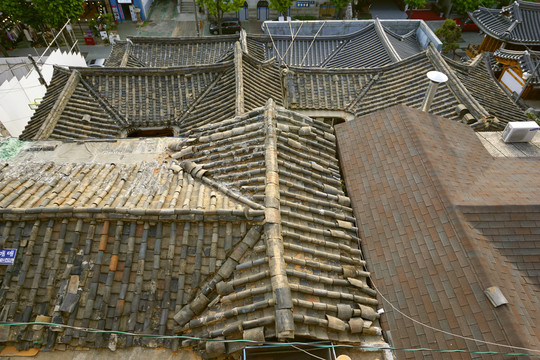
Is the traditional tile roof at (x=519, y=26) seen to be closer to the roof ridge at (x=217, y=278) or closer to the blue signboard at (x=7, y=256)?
the roof ridge at (x=217, y=278)

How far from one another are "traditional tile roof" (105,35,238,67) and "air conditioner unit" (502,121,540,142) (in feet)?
60.1

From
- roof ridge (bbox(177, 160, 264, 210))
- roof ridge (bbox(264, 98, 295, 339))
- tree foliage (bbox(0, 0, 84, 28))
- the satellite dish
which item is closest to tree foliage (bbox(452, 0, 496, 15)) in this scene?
the satellite dish

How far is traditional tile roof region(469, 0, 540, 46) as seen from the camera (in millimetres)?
32875

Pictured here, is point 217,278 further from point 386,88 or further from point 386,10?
point 386,10

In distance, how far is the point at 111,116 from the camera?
17.2m

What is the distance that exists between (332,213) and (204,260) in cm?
457

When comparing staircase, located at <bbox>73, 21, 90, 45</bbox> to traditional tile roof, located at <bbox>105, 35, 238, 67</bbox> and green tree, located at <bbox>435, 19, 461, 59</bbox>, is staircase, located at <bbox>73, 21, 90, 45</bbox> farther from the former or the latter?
green tree, located at <bbox>435, 19, 461, 59</bbox>

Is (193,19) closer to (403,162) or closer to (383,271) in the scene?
(403,162)

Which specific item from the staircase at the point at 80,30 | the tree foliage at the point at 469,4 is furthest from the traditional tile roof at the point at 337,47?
the staircase at the point at 80,30

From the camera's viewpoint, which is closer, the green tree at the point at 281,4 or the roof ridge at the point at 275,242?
the roof ridge at the point at 275,242

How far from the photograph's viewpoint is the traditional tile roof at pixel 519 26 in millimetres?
32875

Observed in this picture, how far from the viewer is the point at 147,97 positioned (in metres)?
18.0

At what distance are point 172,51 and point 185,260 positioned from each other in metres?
20.6

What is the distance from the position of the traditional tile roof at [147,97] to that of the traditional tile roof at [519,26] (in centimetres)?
2841
